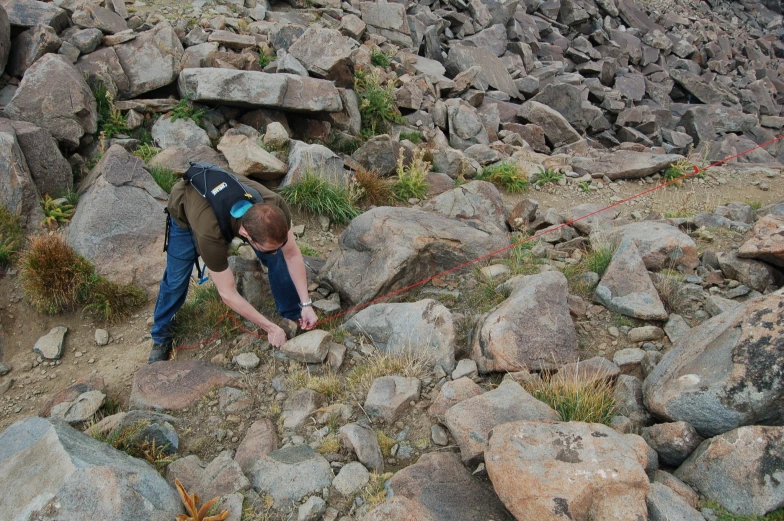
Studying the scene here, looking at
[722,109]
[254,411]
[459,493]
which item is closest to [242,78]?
[254,411]

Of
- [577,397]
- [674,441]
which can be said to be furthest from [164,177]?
[674,441]

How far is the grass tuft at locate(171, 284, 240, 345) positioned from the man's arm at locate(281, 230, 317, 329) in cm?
109

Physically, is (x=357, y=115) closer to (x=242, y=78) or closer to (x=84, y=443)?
(x=242, y=78)

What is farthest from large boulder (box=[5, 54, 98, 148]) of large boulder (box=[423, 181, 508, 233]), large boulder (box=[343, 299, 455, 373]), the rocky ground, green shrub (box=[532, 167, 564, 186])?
green shrub (box=[532, 167, 564, 186])

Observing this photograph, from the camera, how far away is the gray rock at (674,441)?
139 inches

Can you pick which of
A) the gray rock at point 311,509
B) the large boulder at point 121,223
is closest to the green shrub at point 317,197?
the large boulder at point 121,223

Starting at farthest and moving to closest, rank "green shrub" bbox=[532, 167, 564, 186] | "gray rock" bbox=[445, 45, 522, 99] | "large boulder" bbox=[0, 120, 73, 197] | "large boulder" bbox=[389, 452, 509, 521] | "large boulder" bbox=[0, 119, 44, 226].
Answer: "gray rock" bbox=[445, 45, 522, 99] < "green shrub" bbox=[532, 167, 564, 186] < "large boulder" bbox=[0, 120, 73, 197] < "large boulder" bbox=[0, 119, 44, 226] < "large boulder" bbox=[389, 452, 509, 521]

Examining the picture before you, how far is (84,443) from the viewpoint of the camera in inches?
142

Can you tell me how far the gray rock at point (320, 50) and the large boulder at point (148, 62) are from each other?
6.62ft

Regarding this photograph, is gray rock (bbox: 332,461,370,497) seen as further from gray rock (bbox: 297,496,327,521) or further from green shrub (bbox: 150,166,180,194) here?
green shrub (bbox: 150,166,180,194)

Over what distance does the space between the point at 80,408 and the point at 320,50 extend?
291 inches

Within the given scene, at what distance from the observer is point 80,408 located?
190 inches

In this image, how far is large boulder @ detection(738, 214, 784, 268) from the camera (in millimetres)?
5285

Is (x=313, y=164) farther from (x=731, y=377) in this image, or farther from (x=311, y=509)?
(x=731, y=377)
